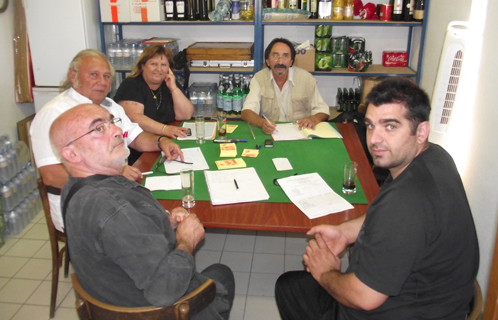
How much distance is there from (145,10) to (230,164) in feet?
7.94

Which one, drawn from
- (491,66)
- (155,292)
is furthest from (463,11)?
(155,292)

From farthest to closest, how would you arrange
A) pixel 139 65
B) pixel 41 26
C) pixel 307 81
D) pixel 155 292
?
1. pixel 41 26
2. pixel 307 81
3. pixel 139 65
4. pixel 155 292

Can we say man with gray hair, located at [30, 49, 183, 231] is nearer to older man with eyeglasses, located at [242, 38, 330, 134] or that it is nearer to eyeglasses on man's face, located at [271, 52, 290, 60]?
older man with eyeglasses, located at [242, 38, 330, 134]

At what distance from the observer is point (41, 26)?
387cm

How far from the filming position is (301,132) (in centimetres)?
289

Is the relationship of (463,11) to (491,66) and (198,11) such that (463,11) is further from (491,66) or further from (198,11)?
(198,11)

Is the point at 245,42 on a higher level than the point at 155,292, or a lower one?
higher

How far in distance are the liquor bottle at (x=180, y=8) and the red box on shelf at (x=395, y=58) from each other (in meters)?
2.02

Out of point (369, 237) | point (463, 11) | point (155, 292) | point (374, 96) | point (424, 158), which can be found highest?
point (463, 11)

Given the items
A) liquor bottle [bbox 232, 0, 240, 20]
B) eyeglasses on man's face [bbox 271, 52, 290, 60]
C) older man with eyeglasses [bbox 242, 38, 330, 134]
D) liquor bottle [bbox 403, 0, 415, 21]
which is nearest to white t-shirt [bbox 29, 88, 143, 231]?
older man with eyeglasses [bbox 242, 38, 330, 134]

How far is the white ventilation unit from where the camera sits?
2.36 meters

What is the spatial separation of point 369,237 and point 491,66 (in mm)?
1583

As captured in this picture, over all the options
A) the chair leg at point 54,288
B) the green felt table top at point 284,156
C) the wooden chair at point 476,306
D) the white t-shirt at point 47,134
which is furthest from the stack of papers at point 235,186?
the chair leg at point 54,288

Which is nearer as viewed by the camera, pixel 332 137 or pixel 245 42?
pixel 332 137
